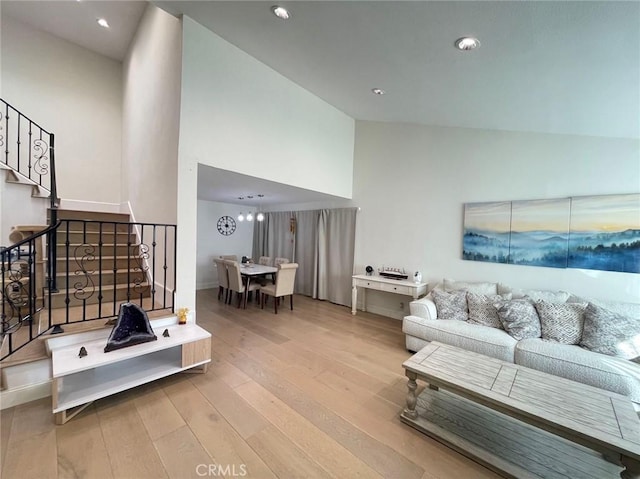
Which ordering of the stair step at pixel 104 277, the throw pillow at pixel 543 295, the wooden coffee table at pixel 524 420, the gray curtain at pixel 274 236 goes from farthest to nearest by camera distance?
the gray curtain at pixel 274 236
the stair step at pixel 104 277
the throw pillow at pixel 543 295
the wooden coffee table at pixel 524 420

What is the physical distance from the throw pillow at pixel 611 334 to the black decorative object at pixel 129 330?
13.3 ft

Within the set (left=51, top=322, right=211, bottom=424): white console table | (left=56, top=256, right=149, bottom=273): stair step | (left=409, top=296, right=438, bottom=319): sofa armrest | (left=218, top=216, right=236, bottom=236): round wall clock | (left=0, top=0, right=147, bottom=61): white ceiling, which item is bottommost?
(left=51, top=322, right=211, bottom=424): white console table

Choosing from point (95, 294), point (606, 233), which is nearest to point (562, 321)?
point (606, 233)

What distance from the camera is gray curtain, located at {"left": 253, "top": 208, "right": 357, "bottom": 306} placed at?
514 centimetres

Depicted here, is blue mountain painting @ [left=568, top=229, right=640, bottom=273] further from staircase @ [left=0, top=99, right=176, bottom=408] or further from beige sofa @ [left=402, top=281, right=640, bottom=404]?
staircase @ [left=0, top=99, right=176, bottom=408]

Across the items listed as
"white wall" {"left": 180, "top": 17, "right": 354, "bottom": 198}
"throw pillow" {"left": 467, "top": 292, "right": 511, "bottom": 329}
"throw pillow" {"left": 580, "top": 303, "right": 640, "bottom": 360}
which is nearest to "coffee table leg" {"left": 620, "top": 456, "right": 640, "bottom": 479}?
"throw pillow" {"left": 580, "top": 303, "right": 640, "bottom": 360}

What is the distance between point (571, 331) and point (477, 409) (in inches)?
54.4

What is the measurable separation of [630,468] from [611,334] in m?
1.55

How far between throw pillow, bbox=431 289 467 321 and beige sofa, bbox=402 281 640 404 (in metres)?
0.08

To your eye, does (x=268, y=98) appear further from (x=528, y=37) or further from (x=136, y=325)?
(x=136, y=325)

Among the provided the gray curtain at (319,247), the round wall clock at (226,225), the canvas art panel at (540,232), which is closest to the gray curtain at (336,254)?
the gray curtain at (319,247)

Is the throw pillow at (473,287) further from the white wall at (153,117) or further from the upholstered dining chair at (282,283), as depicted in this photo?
the white wall at (153,117)

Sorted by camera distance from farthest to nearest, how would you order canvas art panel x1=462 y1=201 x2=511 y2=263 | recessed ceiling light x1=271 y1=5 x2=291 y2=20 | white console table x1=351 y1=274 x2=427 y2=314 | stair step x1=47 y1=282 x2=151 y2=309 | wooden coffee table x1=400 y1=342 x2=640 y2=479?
1. white console table x1=351 y1=274 x2=427 y2=314
2. canvas art panel x1=462 y1=201 x2=511 y2=263
3. stair step x1=47 y1=282 x2=151 y2=309
4. recessed ceiling light x1=271 y1=5 x2=291 y2=20
5. wooden coffee table x1=400 y1=342 x2=640 y2=479

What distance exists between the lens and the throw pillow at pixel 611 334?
2291 mm
